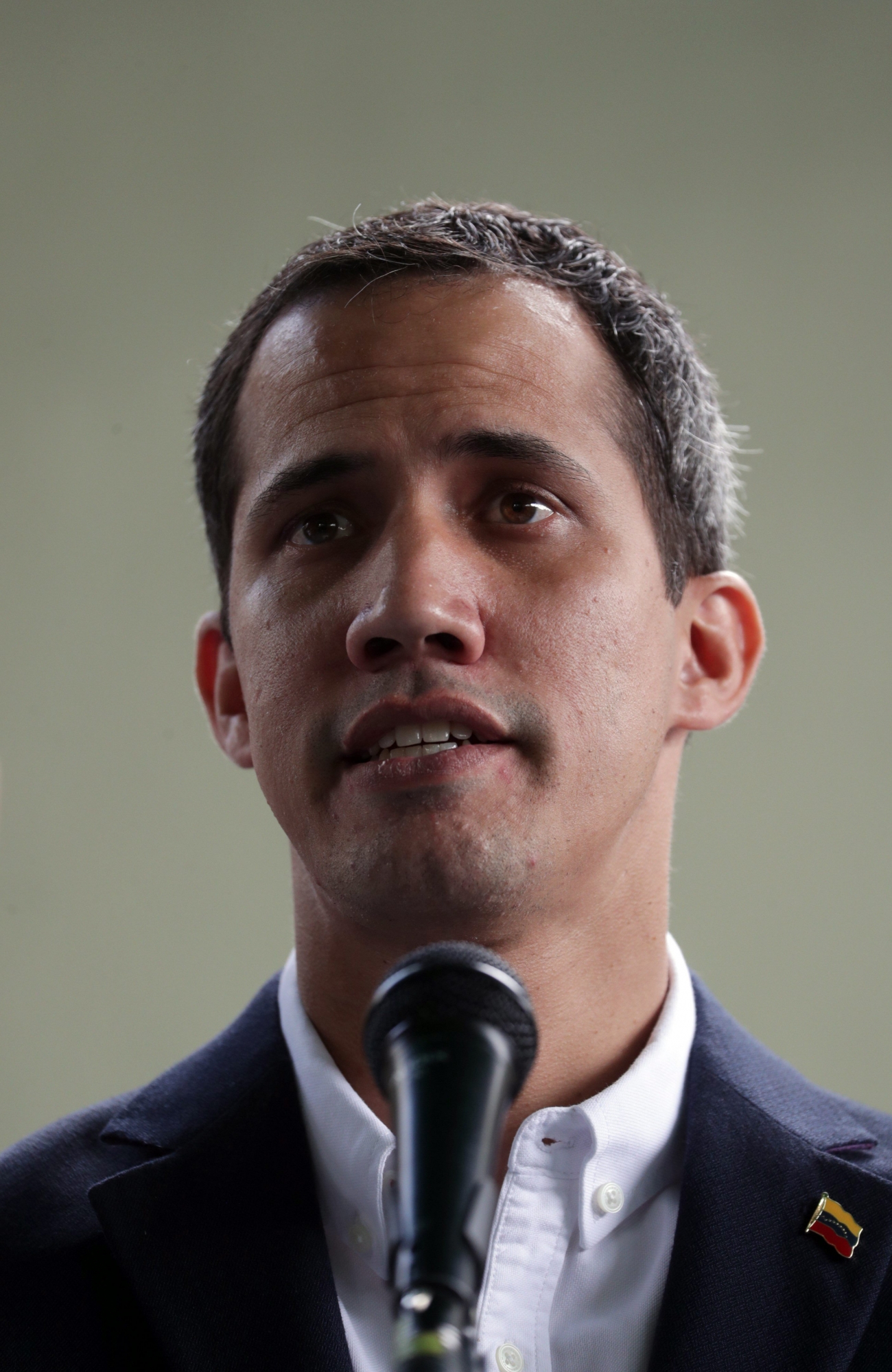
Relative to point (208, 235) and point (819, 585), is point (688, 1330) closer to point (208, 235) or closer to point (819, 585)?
point (819, 585)

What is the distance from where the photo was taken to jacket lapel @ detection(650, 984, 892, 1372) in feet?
4.94

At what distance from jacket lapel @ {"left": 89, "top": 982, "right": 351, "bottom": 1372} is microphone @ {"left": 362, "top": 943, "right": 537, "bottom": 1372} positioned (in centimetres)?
73

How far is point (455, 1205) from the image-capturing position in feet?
2.68

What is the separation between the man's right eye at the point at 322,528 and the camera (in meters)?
1.77

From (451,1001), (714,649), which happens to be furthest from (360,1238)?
(714,649)

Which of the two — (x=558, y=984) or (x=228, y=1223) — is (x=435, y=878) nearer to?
(x=558, y=984)

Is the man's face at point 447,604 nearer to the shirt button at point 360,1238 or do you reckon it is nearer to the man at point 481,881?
the man at point 481,881

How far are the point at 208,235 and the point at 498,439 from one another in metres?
1.85

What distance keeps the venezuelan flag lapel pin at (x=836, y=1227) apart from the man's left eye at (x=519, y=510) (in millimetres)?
917

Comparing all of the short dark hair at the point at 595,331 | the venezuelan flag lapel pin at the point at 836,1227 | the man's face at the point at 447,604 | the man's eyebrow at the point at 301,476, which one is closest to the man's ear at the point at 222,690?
the short dark hair at the point at 595,331

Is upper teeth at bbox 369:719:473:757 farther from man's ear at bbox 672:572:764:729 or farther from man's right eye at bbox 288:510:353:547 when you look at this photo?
man's ear at bbox 672:572:764:729

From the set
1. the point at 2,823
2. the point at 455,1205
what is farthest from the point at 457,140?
the point at 455,1205

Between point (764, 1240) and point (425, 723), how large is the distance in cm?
74

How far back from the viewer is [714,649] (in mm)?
1998
